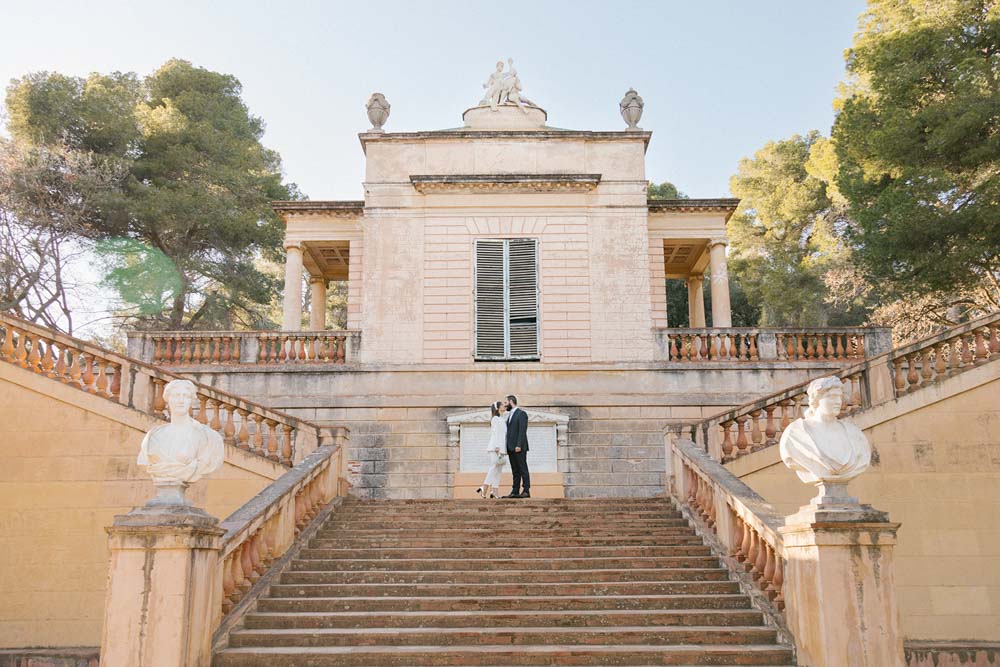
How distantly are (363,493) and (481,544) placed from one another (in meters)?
5.39

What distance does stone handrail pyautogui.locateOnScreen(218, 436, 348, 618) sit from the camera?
25.7 ft

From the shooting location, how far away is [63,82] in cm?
2428

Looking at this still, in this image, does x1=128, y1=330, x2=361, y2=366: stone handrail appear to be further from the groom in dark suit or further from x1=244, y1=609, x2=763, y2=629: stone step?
x1=244, y1=609, x2=763, y2=629: stone step

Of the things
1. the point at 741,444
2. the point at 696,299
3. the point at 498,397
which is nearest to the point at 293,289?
the point at 498,397

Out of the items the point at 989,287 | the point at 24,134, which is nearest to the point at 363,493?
the point at 989,287

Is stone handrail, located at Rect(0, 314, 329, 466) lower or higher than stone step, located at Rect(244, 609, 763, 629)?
higher

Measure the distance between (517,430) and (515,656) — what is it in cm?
475

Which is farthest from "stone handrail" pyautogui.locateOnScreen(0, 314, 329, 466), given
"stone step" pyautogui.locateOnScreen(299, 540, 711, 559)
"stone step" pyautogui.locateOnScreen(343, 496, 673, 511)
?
"stone step" pyautogui.locateOnScreen(299, 540, 711, 559)

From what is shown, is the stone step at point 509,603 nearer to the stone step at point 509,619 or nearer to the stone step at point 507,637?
the stone step at point 509,619

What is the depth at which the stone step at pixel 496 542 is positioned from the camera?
9586mm

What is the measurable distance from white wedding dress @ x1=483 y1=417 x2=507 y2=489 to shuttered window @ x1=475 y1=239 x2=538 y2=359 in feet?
12.8

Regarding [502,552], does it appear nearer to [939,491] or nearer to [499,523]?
[499,523]

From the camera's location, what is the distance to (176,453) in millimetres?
6961

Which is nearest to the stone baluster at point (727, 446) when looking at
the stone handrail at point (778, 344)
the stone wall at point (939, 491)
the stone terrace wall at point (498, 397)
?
the stone wall at point (939, 491)
